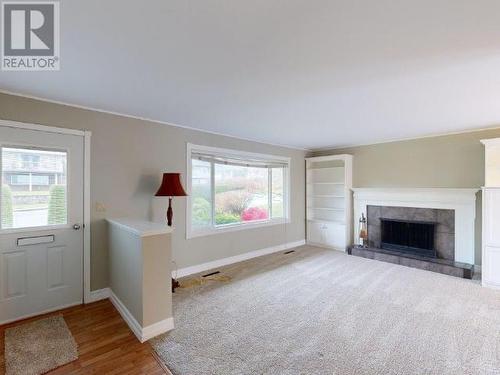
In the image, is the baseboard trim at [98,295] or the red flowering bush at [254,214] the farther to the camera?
the red flowering bush at [254,214]

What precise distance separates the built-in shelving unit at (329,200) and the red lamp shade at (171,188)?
11.7ft

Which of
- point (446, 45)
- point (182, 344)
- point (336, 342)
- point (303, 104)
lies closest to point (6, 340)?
point (182, 344)

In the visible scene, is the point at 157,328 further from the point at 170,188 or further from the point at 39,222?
the point at 39,222

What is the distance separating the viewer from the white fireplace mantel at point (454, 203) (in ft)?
13.1

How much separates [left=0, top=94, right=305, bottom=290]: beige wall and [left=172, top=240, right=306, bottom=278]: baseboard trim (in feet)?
0.28

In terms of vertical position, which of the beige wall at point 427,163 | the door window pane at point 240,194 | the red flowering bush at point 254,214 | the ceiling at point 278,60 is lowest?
the red flowering bush at point 254,214

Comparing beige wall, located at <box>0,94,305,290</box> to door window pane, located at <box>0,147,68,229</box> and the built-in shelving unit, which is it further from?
the built-in shelving unit

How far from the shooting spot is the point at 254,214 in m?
4.97

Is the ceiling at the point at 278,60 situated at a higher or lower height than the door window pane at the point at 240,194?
higher

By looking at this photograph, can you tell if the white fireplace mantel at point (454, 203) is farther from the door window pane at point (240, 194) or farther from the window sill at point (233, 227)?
the door window pane at point (240, 194)

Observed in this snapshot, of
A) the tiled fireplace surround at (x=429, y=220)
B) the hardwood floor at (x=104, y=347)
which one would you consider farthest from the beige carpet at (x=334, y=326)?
the tiled fireplace surround at (x=429, y=220)

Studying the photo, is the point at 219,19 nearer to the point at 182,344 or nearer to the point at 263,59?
the point at 263,59

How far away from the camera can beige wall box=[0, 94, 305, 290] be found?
2769 millimetres

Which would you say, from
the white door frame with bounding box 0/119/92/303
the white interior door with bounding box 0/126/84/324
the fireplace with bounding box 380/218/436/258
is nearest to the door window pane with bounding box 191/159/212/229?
the white door frame with bounding box 0/119/92/303
